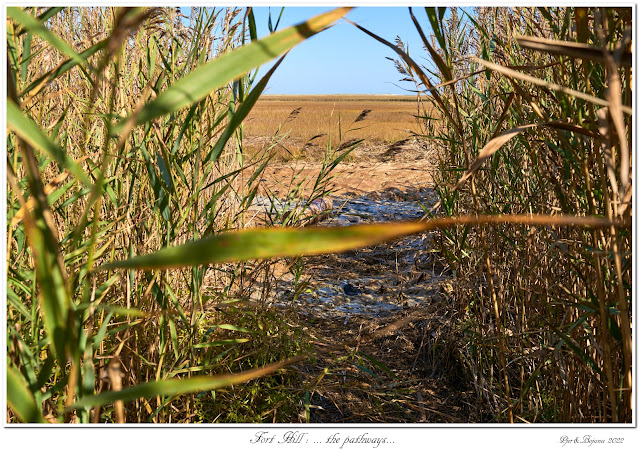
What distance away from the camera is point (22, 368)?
893mm

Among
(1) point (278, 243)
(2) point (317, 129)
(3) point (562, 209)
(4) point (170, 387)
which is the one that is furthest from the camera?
(2) point (317, 129)

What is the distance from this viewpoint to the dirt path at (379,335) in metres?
1.67

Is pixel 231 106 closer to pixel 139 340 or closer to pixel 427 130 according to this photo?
pixel 139 340

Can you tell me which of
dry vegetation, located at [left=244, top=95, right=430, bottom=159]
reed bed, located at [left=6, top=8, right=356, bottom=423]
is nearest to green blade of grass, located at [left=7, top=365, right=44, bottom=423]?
reed bed, located at [left=6, top=8, right=356, bottom=423]

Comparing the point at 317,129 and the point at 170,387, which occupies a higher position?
the point at 317,129

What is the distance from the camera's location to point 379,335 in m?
1.15

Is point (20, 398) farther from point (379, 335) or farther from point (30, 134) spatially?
point (379, 335)

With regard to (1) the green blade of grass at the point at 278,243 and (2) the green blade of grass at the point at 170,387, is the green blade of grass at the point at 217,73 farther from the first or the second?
(2) the green blade of grass at the point at 170,387

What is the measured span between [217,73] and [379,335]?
0.81m

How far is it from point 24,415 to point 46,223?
20cm

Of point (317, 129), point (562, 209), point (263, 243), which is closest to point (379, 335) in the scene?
point (562, 209)

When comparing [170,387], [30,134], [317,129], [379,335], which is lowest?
[379,335]

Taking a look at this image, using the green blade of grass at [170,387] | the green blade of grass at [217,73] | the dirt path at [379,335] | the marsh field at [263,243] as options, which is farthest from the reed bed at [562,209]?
the green blade of grass at [170,387]

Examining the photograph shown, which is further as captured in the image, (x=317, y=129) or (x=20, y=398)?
(x=317, y=129)
